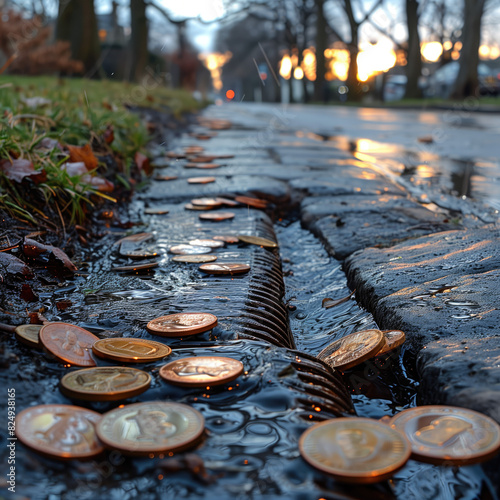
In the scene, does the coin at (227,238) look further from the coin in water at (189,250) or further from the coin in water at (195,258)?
the coin in water at (195,258)

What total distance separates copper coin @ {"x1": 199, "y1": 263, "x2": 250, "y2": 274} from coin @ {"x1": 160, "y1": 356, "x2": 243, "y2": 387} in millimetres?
728

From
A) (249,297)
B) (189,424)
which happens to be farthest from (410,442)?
(249,297)

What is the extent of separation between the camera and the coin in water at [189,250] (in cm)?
220

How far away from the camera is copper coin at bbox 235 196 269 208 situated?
3102 mm

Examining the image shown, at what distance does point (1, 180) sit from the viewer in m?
2.28

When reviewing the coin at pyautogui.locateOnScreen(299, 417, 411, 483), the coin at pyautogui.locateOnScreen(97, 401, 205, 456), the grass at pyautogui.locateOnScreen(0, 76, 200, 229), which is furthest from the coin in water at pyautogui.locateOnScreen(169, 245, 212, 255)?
the coin at pyautogui.locateOnScreen(299, 417, 411, 483)

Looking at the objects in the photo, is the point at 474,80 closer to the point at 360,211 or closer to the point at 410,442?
the point at 360,211

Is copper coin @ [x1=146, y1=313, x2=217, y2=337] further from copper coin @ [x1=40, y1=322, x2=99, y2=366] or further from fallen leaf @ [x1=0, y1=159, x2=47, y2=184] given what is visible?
fallen leaf @ [x1=0, y1=159, x2=47, y2=184]

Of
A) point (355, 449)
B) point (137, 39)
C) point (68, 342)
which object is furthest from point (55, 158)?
point (137, 39)

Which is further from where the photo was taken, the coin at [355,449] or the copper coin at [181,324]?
the copper coin at [181,324]

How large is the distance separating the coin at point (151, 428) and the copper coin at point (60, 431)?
0.03m

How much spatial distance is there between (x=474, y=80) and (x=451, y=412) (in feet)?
73.6

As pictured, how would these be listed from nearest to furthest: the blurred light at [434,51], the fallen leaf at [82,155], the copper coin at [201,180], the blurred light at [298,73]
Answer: the fallen leaf at [82,155] < the copper coin at [201,180] < the blurred light at [434,51] < the blurred light at [298,73]

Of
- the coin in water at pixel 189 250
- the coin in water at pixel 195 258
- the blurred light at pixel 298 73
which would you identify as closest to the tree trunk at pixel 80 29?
the coin in water at pixel 189 250
